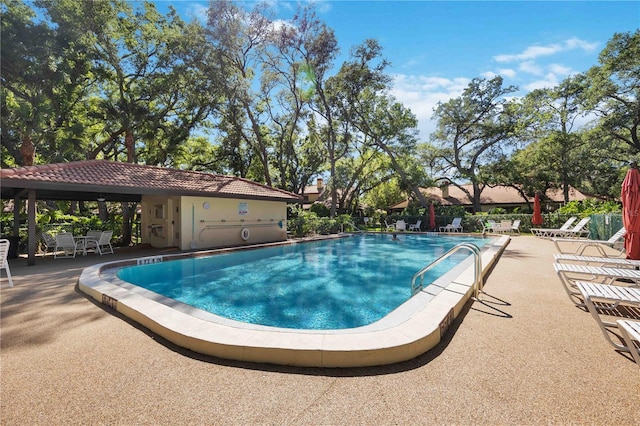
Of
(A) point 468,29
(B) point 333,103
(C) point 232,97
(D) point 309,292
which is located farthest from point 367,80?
(D) point 309,292

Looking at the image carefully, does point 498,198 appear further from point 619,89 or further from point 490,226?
point 490,226

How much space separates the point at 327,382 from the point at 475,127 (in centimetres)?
3292

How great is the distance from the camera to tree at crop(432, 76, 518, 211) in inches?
1120

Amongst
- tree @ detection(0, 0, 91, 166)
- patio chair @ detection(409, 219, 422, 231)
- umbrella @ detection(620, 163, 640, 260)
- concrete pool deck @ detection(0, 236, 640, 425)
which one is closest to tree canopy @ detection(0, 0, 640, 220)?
tree @ detection(0, 0, 91, 166)

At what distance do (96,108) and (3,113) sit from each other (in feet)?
14.6

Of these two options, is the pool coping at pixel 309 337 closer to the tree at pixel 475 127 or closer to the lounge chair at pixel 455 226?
the lounge chair at pixel 455 226

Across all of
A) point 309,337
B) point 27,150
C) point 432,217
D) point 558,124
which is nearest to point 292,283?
point 309,337

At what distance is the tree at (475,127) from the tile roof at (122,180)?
74.4 feet

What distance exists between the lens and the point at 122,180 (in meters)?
10.6

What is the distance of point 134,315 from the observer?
4.00m

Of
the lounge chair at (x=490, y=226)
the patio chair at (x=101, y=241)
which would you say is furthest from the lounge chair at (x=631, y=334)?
the lounge chair at (x=490, y=226)

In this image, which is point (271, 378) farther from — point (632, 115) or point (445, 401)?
point (632, 115)

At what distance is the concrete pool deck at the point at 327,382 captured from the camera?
6.81 feet

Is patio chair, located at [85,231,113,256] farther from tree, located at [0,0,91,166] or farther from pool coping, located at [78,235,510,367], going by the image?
pool coping, located at [78,235,510,367]
